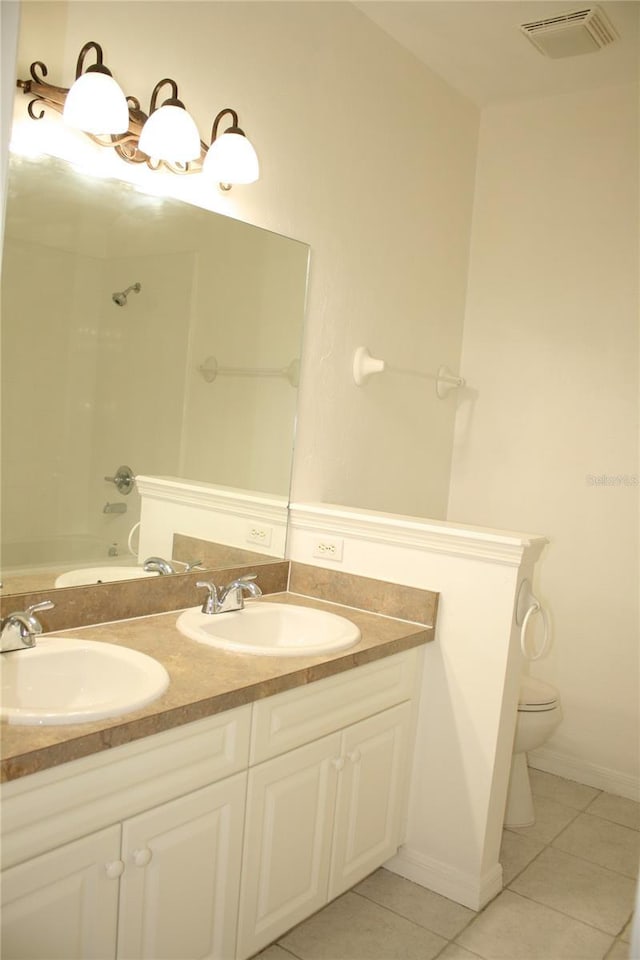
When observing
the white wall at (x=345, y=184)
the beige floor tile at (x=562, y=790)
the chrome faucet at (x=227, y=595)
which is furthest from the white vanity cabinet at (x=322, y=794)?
the beige floor tile at (x=562, y=790)

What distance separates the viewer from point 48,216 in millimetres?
1833

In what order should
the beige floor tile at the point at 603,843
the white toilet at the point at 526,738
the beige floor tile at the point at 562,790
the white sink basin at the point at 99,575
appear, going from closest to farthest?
the white sink basin at the point at 99,575 → the beige floor tile at the point at 603,843 → the white toilet at the point at 526,738 → the beige floor tile at the point at 562,790

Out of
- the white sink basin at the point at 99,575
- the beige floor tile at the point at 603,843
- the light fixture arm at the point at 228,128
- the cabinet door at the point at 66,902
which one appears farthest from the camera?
the beige floor tile at the point at 603,843

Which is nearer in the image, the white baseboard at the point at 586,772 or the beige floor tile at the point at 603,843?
the beige floor tile at the point at 603,843

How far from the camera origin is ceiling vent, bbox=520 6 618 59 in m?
2.65

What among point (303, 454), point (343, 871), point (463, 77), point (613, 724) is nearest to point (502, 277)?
point (463, 77)

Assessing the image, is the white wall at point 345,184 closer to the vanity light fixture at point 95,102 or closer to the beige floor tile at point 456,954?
the vanity light fixture at point 95,102

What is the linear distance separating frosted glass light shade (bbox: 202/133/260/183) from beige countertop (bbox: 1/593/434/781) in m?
1.19

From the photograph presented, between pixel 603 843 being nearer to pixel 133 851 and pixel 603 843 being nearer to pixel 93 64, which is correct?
pixel 133 851

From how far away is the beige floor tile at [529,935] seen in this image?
2.11 metres

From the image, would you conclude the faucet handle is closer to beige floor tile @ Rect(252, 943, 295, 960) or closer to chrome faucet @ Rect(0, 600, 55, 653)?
chrome faucet @ Rect(0, 600, 55, 653)

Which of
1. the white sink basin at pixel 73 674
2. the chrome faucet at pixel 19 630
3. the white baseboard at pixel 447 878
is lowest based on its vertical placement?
the white baseboard at pixel 447 878

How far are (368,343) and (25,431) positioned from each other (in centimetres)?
142

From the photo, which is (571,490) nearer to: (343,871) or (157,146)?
(343,871)
